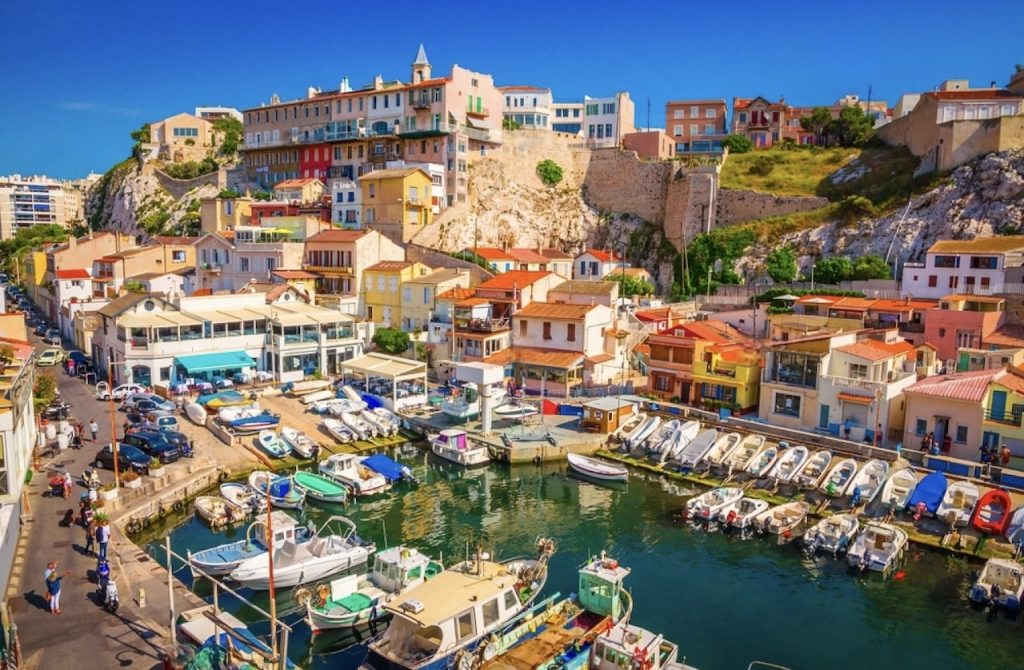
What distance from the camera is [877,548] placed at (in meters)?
23.5


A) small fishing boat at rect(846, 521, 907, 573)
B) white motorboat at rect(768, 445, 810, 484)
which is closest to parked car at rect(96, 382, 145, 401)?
white motorboat at rect(768, 445, 810, 484)

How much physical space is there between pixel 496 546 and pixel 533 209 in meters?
47.9

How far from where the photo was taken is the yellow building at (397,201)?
5803cm

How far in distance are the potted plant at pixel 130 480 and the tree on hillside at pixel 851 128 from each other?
2629 inches

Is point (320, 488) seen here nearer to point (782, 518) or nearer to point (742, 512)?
point (742, 512)

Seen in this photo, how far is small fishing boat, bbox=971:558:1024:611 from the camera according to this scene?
20.6m

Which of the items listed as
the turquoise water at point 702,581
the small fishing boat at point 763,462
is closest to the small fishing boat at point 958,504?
the turquoise water at point 702,581

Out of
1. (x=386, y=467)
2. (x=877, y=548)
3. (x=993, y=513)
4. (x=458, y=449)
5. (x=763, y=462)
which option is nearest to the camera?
(x=877, y=548)

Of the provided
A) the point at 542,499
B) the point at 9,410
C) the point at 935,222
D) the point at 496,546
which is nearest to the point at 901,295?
the point at 935,222

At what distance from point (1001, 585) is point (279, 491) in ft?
74.5

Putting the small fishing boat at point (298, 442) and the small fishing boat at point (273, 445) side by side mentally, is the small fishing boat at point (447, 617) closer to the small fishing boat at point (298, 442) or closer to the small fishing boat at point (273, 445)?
the small fishing boat at point (298, 442)

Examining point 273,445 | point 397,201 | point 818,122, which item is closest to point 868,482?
point 273,445

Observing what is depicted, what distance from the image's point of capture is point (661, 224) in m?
67.8

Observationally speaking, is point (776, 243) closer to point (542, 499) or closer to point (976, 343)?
point (976, 343)
